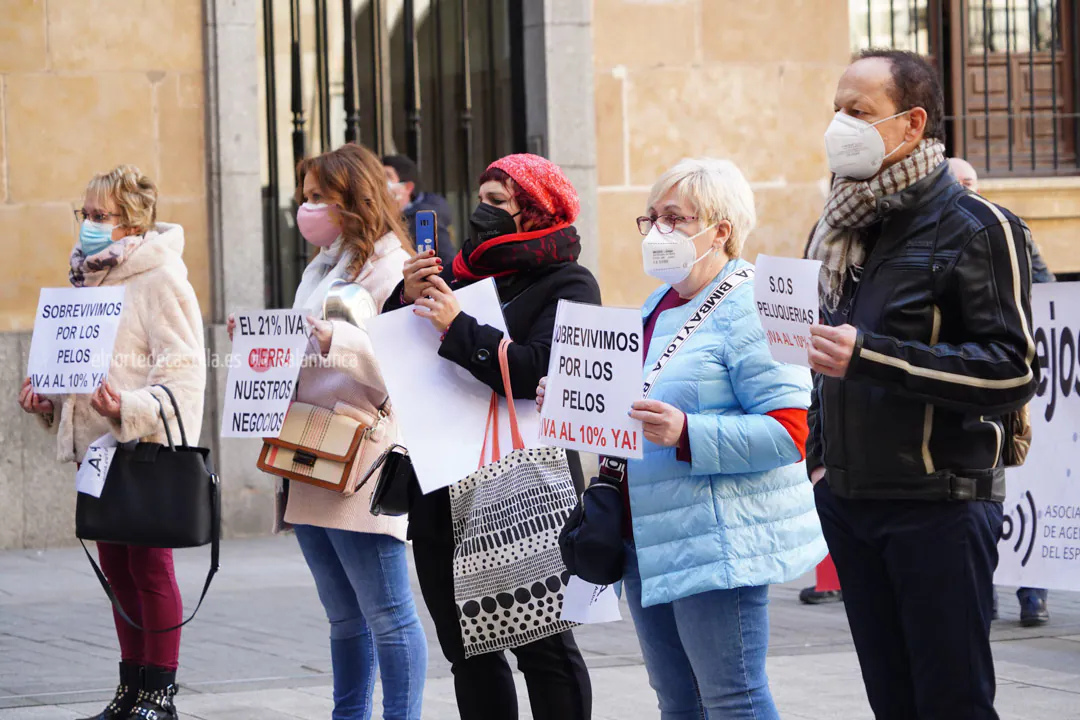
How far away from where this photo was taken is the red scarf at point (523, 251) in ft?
14.3

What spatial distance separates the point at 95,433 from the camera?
5.70 metres

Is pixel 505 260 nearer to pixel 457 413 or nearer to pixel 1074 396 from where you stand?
pixel 457 413

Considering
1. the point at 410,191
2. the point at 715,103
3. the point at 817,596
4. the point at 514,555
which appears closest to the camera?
the point at 514,555

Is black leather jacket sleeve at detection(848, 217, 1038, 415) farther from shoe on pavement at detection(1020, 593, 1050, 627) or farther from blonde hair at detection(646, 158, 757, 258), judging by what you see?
shoe on pavement at detection(1020, 593, 1050, 627)

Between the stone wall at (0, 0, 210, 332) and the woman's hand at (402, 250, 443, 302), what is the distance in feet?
20.3

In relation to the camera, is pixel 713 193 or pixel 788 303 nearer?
pixel 788 303

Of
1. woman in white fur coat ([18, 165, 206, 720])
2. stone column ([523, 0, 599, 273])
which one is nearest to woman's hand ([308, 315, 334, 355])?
woman in white fur coat ([18, 165, 206, 720])

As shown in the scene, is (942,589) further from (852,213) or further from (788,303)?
(852,213)

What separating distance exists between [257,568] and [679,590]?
233 inches

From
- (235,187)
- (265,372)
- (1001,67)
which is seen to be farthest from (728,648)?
(1001,67)

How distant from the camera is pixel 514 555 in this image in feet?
13.9

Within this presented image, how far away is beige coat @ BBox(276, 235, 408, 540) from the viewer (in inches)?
191

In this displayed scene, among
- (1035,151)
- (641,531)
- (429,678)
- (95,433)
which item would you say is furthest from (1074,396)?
(1035,151)

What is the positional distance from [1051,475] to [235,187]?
5.87 metres
